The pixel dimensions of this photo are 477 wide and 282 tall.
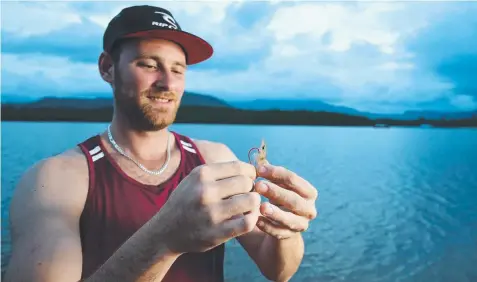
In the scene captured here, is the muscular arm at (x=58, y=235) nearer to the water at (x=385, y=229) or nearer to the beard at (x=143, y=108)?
the beard at (x=143, y=108)

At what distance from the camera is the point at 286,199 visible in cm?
269

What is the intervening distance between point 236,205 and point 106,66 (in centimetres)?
220

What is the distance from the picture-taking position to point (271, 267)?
358cm

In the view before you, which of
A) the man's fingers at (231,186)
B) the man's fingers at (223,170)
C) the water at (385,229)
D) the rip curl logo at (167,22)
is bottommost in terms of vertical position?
the water at (385,229)

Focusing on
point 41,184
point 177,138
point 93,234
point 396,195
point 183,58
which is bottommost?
point 396,195

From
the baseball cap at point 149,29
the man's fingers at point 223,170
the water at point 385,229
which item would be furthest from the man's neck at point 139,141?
the water at point 385,229

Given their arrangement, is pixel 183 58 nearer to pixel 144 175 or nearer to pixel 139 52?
pixel 139 52

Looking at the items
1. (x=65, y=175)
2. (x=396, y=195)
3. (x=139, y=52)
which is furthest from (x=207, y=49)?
(x=396, y=195)

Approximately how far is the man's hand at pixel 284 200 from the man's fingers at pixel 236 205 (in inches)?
13.3

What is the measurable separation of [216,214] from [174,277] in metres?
1.39

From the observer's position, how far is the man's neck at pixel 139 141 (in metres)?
3.70

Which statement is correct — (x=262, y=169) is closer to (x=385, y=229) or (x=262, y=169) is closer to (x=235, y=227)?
(x=235, y=227)

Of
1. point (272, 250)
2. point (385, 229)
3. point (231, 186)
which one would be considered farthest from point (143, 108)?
point (385, 229)

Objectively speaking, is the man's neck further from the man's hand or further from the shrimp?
the man's hand
